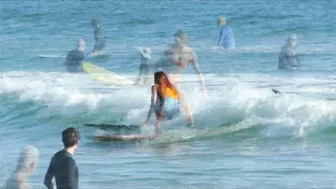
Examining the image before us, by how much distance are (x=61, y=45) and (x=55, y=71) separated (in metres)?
7.11

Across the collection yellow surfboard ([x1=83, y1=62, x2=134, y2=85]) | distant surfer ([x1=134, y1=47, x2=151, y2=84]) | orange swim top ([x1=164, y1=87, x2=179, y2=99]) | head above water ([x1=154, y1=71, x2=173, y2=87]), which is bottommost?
yellow surfboard ([x1=83, y1=62, x2=134, y2=85])

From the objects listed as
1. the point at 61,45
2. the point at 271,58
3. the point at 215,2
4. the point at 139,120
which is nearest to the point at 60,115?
the point at 139,120

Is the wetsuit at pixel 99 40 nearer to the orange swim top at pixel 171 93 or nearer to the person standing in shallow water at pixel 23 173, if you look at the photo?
the orange swim top at pixel 171 93

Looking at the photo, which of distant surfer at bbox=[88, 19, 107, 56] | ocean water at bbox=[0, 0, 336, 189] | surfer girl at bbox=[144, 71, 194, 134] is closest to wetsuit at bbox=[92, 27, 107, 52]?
distant surfer at bbox=[88, 19, 107, 56]

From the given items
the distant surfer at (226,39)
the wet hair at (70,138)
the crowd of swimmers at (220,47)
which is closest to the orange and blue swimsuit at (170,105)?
the wet hair at (70,138)

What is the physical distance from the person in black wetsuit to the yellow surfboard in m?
12.4

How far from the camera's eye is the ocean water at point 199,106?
432 inches

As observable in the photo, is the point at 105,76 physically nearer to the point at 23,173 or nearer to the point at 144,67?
the point at 144,67

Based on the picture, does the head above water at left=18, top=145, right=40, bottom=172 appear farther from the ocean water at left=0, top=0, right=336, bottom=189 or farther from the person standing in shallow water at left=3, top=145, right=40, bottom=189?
the ocean water at left=0, top=0, right=336, bottom=189

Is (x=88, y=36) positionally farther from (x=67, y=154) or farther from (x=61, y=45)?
(x=67, y=154)

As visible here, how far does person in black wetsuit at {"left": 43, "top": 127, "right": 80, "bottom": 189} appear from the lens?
7.88m

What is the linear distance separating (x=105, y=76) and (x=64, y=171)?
13.6m

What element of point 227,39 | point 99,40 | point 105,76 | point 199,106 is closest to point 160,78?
point 199,106

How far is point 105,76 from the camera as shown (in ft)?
70.4
